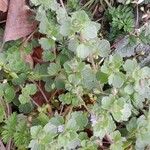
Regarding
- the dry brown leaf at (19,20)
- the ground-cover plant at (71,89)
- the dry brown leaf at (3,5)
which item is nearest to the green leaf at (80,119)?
the ground-cover plant at (71,89)

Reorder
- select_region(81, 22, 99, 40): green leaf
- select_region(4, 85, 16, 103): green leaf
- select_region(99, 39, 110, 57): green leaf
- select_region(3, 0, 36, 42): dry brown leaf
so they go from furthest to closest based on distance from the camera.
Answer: select_region(3, 0, 36, 42): dry brown leaf
select_region(4, 85, 16, 103): green leaf
select_region(99, 39, 110, 57): green leaf
select_region(81, 22, 99, 40): green leaf

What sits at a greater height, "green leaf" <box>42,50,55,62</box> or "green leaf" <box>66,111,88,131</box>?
"green leaf" <box>42,50,55,62</box>

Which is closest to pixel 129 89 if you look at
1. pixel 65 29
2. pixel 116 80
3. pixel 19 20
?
pixel 116 80

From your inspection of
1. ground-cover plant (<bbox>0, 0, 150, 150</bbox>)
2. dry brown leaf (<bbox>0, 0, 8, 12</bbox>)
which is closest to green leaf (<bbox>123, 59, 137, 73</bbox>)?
ground-cover plant (<bbox>0, 0, 150, 150</bbox>)

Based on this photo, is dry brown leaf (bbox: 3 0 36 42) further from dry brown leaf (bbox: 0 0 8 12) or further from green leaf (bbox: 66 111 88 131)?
green leaf (bbox: 66 111 88 131)

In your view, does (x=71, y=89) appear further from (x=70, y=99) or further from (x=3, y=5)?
(x=3, y=5)

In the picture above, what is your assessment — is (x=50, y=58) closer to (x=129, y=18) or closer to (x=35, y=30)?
(x=35, y=30)

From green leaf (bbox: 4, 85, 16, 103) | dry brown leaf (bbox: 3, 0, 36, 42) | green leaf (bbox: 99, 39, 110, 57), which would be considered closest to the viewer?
green leaf (bbox: 99, 39, 110, 57)

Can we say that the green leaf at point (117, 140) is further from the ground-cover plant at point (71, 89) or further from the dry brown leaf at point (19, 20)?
the dry brown leaf at point (19, 20)

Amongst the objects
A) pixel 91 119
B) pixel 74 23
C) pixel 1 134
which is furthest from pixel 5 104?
pixel 74 23
